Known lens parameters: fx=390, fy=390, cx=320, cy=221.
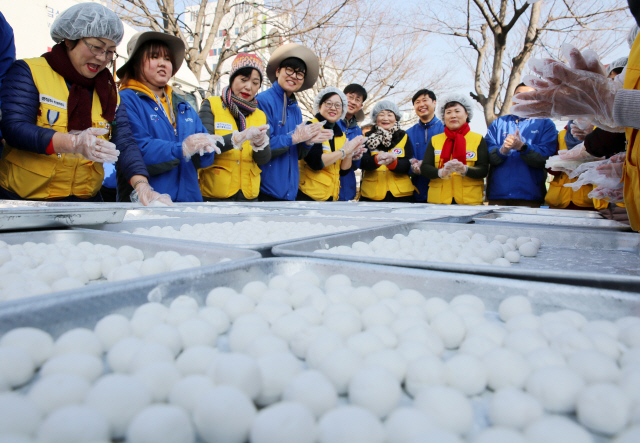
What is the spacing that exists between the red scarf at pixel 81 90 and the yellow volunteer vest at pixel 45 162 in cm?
4

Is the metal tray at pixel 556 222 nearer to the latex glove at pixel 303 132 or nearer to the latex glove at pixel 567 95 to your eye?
the latex glove at pixel 567 95

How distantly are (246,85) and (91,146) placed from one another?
1658 mm

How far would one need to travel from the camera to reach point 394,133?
473cm

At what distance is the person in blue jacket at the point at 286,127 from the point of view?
374cm

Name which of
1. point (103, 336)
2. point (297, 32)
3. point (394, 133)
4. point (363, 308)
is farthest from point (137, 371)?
point (297, 32)

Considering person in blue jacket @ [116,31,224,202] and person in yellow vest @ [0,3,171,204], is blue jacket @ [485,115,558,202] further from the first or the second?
person in yellow vest @ [0,3,171,204]

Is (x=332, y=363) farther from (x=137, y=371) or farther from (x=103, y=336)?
(x=103, y=336)

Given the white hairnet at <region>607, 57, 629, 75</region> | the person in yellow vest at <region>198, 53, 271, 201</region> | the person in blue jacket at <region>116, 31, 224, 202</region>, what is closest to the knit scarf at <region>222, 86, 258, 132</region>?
the person in yellow vest at <region>198, 53, 271, 201</region>

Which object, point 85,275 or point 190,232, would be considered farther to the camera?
point 190,232

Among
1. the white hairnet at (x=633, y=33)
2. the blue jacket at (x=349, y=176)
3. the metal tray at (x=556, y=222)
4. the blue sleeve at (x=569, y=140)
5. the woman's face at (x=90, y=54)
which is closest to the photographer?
the white hairnet at (x=633, y=33)

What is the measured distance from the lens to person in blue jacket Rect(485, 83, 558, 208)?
4.21 meters

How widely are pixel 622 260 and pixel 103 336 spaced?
5.00 feet

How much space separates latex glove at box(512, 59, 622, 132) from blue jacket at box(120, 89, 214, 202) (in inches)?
87.2

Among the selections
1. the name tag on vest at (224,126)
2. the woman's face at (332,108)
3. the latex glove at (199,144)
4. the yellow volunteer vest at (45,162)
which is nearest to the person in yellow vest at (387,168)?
the woman's face at (332,108)
